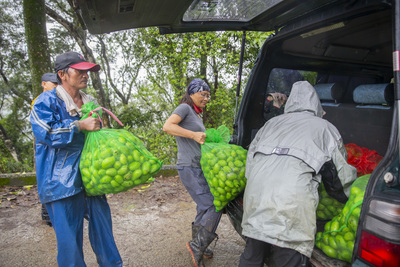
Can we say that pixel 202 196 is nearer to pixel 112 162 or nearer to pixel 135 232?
pixel 112 162

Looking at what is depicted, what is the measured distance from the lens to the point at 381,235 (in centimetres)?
131

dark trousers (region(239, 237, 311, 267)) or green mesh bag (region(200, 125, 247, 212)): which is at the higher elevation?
green mesh bag (region(200, 125, 247, 212))

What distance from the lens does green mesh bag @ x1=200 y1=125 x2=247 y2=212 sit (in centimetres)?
235

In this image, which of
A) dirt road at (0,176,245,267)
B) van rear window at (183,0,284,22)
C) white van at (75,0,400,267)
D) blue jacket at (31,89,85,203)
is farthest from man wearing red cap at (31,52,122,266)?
van rear window at (183,0,284,22)

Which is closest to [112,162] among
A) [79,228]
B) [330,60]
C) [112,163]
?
[112,163]

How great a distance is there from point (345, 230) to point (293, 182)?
405mm

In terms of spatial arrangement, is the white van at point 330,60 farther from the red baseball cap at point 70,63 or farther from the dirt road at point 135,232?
the dirt road at point 135,232

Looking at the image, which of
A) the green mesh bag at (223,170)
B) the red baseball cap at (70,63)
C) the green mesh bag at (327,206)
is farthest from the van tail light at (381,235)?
the red baseball cap at (70,63)

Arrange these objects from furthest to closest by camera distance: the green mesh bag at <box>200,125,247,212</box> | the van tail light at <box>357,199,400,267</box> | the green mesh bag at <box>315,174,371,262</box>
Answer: the green mesh bag at <box>200,125,247,212</box> < the green mesh bag at <box>315,174,371,262</box> < the van tail light at <box>357,199,400,267</box>

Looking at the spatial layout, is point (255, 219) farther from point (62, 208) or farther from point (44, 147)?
point (44, 147)

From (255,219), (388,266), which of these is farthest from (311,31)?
(388,266)

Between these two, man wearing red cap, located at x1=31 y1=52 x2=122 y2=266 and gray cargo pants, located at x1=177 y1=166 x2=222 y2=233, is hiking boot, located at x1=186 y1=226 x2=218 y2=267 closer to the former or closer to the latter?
gray cargo pants, located at x1=177 y1=166 x2=222 y2=233

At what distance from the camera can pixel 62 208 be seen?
2074 mm

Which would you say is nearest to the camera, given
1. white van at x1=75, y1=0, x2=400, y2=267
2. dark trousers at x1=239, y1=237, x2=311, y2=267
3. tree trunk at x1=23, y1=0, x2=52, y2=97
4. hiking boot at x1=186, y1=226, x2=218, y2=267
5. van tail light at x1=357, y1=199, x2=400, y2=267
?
van tail light at x1=357, y1=199, x2=400, y2=267
